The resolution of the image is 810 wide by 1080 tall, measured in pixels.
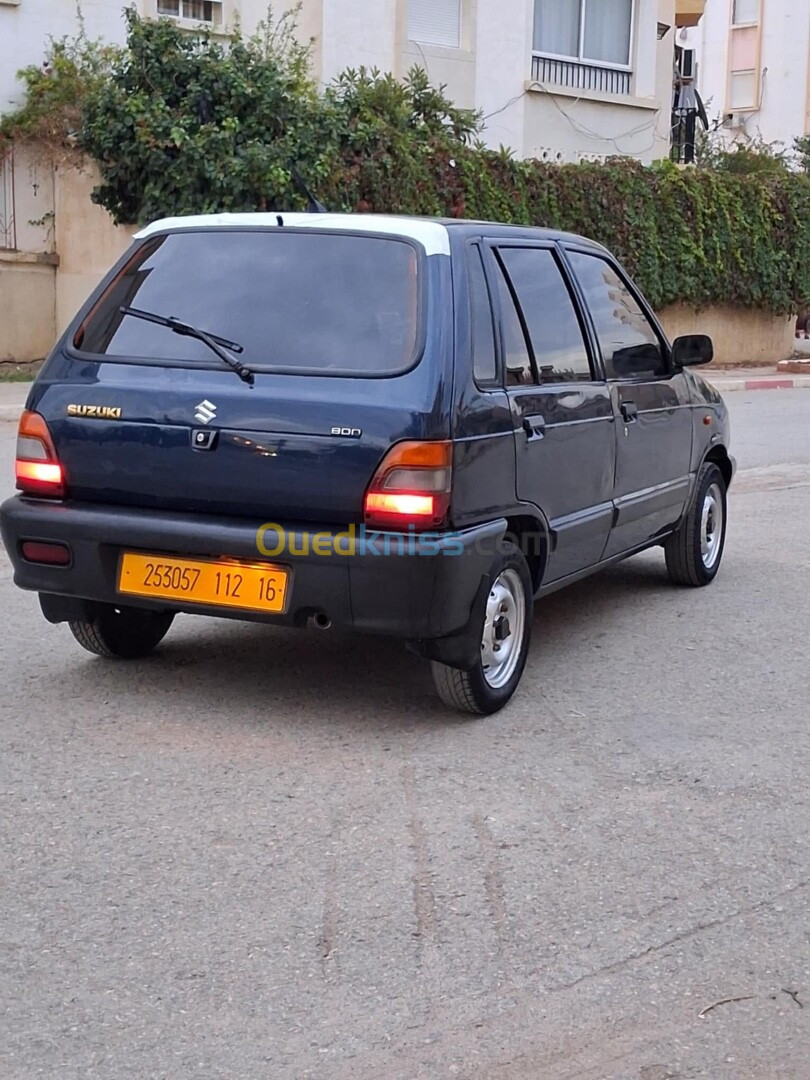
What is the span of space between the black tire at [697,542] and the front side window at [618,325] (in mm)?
836

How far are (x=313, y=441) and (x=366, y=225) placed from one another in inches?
34.9

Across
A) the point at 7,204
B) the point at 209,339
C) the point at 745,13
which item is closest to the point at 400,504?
the point at 209,339

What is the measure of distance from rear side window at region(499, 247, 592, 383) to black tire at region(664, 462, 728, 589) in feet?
5.43

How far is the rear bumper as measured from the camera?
15.7 feet

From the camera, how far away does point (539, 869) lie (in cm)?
396

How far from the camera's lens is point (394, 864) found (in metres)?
3.97

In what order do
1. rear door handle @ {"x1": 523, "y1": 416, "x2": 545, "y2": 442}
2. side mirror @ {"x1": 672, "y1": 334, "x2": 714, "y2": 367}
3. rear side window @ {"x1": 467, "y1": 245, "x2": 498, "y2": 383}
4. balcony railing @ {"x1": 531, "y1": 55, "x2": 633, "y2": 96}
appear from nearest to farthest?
1. rear side window @ {"x1": 467, "y1": 245, "x2": 498, "y2": 383}
2. rear door handle @ {"x1": 523, "y1": 416, "x2": 545, "y2": 442}
3. side mirror @ {"x1": 672, "y1": 334, "x2": 714, "y2": 367}
4. balcony railing @ {"x1": 531, "y1": 55, "x2": 633, "y2": 96}

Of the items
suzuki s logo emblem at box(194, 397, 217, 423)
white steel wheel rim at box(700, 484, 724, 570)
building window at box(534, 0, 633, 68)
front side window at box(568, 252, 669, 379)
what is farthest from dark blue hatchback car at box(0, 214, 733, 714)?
building window at box(534, 0, 633, 68)

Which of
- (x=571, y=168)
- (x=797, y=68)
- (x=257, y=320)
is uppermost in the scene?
(x=797, y=68)

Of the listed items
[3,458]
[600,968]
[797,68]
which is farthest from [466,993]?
[797,68]

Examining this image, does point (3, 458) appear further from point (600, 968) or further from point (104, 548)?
point (600, 968)

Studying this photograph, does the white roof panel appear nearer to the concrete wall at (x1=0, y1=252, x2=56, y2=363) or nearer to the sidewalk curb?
the concrete wall at (x1=0, y1=252, x2=56, y2=363)

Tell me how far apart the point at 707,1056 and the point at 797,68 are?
45.5 metres

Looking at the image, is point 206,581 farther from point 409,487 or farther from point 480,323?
point 480,323
